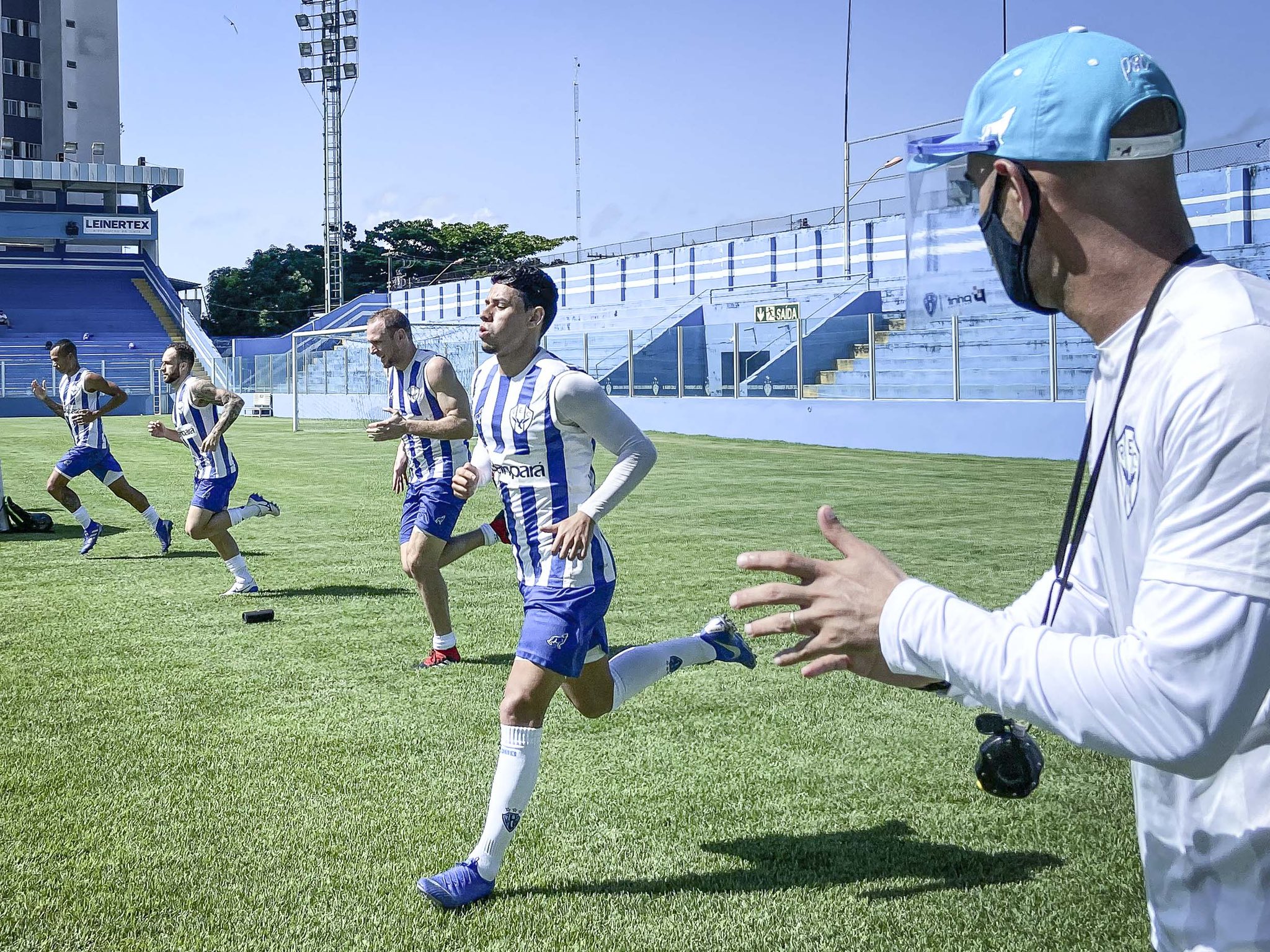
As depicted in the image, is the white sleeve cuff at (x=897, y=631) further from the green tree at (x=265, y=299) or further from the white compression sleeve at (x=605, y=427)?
the green tree at (x=265, y=299)

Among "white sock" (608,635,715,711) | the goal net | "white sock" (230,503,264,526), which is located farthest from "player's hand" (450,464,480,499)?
the goal net

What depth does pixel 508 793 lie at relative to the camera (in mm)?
3959

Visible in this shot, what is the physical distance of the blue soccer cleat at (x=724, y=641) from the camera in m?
5.77

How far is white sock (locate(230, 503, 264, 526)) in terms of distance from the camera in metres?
10.8

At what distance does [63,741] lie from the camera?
5.56m

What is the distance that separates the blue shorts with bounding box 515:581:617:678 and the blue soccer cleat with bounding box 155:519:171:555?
8.73 metres

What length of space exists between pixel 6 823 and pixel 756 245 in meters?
42.3

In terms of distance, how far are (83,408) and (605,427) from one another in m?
10.3

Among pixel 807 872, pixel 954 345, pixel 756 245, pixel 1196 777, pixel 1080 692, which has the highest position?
pixel 756 245

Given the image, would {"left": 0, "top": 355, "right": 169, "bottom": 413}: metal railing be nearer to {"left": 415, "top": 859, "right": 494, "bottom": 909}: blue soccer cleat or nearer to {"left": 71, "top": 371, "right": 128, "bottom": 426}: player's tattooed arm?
{"left": 71, "top": 371, "right": 128, "bottom": 426}: player's tattooed arm

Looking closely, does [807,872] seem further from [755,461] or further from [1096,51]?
[755,461]

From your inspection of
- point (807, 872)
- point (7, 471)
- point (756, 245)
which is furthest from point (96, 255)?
point (807, 872)

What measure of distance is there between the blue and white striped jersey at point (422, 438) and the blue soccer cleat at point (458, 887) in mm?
3914

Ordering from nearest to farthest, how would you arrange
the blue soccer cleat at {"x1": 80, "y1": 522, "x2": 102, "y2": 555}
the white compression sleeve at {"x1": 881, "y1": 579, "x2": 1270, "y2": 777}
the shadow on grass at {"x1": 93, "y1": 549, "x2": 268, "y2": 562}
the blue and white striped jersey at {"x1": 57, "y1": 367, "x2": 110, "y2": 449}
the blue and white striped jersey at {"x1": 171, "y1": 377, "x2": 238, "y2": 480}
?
1. the white compression sleeve at {"x1": 881, "y1": 579, "x2": 1270, "y2": 777}
2. the blue and white striped jersey at {"x1": 171, "y1": 377, "x2": 238, "y2": 480}
3. the shadow on grass at {"x1": 93, "y1": 549, "x2": 268, "y2": 562}
4. the blue soccer cleat at {"x1": 80, "y1": 522, "x2": 102, "y2": 555}
5. the blue and white striped jersey at {"x1": 57, "y1": 367, "x2": 110, "y2": 449}
